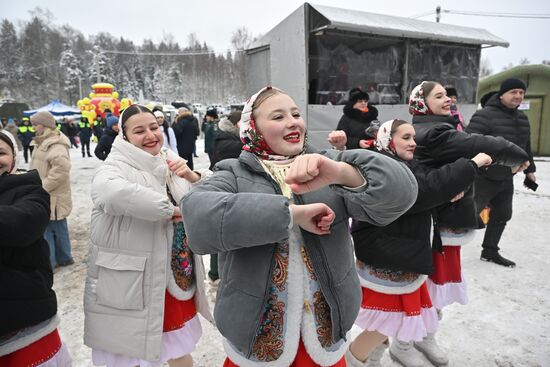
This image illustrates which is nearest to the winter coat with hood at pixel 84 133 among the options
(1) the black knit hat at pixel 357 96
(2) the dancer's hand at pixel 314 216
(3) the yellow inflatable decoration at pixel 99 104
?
(3) the yellow inflatable decoration at pixel 99 104

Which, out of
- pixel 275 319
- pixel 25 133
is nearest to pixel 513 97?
pixel 275 319

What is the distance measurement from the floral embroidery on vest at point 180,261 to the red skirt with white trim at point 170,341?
108mm

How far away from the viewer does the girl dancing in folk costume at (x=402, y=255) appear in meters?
2.04

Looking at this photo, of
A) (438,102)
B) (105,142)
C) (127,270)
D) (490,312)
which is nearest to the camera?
(127,270)

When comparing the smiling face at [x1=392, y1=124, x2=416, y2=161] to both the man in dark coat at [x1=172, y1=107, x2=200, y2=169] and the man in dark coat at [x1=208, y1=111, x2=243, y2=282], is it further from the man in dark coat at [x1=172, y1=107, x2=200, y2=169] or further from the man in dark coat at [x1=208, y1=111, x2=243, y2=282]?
the man in dark coat at [x1=172, y1=107, x2=200, y2=169]

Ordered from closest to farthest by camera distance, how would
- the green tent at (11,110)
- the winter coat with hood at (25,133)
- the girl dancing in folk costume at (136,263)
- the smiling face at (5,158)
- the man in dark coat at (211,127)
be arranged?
the smiling face at (5,158) → the girl dancing in folk costume at (136,263) → the man in dark coat at (211,127) → the winter coat with hood at (25,133) → the green tent at (11,110)

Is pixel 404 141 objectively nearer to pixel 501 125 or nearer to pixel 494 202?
pixel 501 125

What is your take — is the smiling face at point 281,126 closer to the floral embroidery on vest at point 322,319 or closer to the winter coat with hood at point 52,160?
the floral embroidery on vest at point 322,319

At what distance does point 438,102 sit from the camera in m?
2.48

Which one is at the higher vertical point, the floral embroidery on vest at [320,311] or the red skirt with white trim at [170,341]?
the floral embroidery on vest at [320,311]

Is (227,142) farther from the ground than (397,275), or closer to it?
farther from the ground

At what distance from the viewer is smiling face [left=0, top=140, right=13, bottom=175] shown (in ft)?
5.72

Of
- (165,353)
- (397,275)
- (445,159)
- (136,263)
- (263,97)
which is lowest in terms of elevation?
(165,353)

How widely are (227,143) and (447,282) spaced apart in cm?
231
